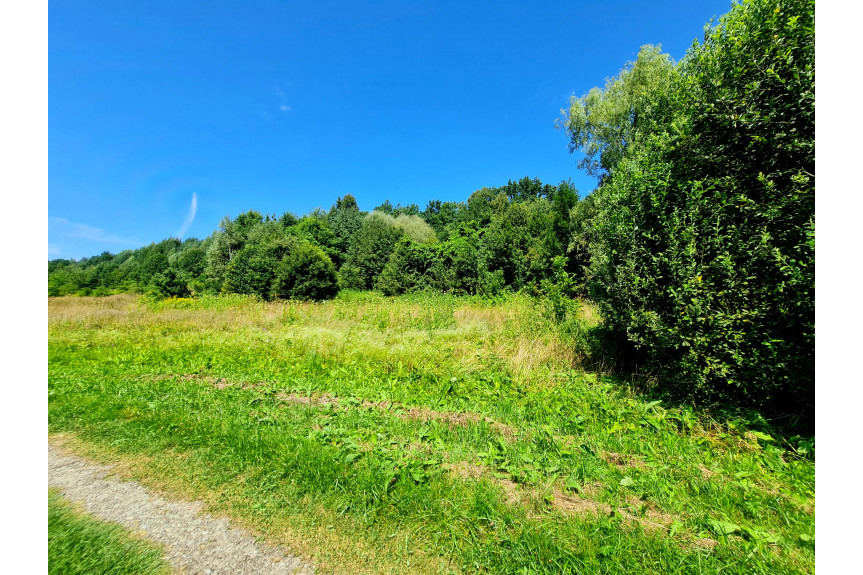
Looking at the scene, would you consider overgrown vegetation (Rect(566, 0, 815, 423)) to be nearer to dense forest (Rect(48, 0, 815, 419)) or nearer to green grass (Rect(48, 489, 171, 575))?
dense forest (Rect(48, 0, 815, 419))

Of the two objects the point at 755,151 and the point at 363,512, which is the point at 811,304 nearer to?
the point at 755,151

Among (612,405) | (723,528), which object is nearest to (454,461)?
(723,528)

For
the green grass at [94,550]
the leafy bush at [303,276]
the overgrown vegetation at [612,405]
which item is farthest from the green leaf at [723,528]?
the leafy bush at [303,276]

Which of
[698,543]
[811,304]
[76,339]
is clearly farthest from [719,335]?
[76,339]

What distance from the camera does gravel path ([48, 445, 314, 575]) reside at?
2234mm

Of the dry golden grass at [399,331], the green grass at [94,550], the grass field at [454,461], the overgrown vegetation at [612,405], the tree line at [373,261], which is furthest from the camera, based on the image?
the tree line at [373,261]

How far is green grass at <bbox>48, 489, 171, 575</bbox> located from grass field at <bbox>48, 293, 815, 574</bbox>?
0.49 meters

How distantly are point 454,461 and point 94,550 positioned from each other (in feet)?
9.47

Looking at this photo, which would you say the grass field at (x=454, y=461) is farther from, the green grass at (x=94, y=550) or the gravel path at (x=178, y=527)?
the green grass at (x=94, y=550)

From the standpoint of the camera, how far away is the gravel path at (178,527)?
7.33 feet

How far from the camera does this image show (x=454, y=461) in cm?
347

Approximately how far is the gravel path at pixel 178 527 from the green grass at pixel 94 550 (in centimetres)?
7

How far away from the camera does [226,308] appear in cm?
A: 1559

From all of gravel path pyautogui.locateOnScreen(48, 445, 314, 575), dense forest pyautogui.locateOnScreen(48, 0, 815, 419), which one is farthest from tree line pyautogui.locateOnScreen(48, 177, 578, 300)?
gravel path pyautogui.locateOnScreen(48, 445, 314, 575)
